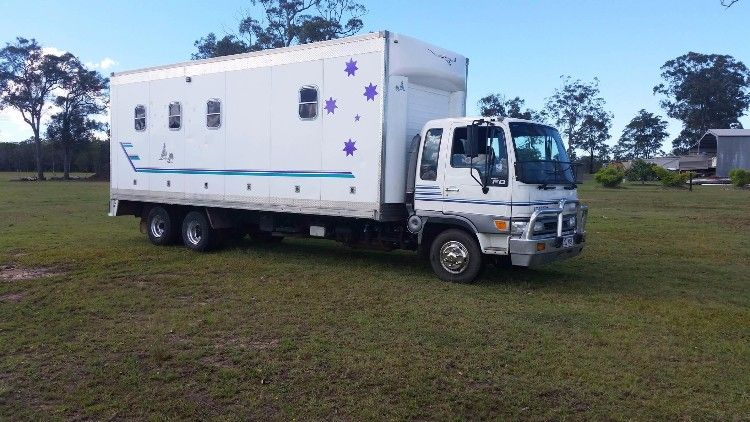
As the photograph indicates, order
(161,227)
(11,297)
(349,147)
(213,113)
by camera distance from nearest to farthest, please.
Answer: (11,297) < (349,147) < (213,113) < (161,227)

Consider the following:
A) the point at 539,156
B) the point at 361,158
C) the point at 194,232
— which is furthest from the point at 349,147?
the point at 194,232

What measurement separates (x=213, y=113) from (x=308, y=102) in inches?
92.8

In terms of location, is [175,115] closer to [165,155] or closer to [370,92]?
[165,155]

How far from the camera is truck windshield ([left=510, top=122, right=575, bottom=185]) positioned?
866 cm

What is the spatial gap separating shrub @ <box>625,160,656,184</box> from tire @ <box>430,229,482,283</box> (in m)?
42.9

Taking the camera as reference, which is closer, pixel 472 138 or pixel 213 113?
pixel 472 138

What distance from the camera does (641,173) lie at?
49312 mm

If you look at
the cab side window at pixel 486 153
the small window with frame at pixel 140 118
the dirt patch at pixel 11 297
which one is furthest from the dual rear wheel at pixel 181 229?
the cab side window at pixel 486 153

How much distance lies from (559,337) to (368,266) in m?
4.68

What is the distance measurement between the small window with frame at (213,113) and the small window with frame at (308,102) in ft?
6.63

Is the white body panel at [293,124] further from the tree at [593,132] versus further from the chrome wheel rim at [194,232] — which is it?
the tree at [593,132]

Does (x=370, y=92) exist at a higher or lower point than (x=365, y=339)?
higher

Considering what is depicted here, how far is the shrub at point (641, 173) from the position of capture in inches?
1908

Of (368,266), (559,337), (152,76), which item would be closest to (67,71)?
(152,76)
